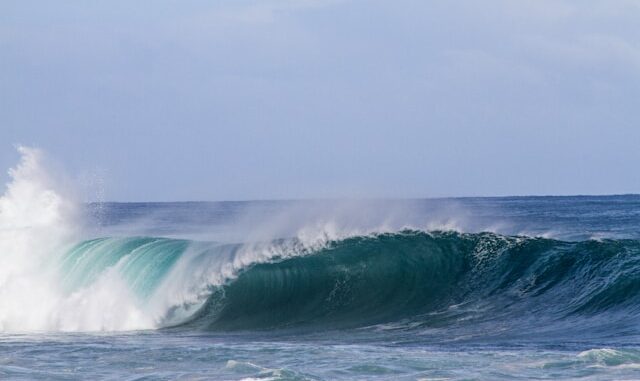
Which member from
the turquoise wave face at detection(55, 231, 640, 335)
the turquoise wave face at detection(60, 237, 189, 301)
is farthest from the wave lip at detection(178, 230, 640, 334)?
the turquoise wave face at detection(60, 237, 189, 301)

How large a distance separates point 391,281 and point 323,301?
1783 millimetres

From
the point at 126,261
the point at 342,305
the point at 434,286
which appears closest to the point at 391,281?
the point at 434,286

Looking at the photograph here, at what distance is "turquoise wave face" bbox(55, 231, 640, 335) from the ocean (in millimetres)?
42

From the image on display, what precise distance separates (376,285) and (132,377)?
9380 millimetres

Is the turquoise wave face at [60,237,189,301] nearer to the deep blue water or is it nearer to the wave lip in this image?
the deep blue water

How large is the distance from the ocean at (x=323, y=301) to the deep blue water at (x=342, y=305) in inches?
1.6

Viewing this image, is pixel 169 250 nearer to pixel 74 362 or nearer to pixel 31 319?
pixel 31 319

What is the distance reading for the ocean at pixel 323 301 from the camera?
12.7m

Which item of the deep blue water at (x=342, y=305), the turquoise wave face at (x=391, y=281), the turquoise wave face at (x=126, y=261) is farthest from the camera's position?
the turquoise wave face at (x=126, y=261)

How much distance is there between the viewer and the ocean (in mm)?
12695

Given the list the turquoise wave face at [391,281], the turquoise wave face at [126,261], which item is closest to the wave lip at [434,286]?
the turquoise wave face at [391,281]

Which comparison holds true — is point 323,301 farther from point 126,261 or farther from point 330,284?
point 126,261

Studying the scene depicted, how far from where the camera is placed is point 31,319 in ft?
66.4

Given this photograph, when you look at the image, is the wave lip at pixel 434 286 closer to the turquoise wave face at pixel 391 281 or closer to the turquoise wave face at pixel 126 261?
the turquoise wave face at pixel 391 281
